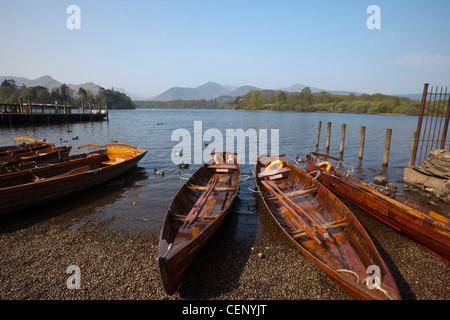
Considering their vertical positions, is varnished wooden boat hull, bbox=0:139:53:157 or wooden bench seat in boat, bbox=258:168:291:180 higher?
varnished wooden boat hull, bbox=0:139:53:157

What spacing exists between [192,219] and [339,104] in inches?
6112

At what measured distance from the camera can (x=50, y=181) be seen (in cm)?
1062

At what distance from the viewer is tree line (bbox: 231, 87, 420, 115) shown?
114688 millimetres

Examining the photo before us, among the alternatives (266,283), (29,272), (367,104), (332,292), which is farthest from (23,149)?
(367,104)

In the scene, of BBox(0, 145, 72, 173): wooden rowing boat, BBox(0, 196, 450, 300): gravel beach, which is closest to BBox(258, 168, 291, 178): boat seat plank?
BBox(0, 196, 450, 300): gravel beach

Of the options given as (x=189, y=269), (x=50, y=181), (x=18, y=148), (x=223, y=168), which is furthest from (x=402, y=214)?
(x=18, y=148)

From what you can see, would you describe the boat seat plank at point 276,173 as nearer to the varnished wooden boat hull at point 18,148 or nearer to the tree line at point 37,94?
the varnished wooden boat hull at point 18,148

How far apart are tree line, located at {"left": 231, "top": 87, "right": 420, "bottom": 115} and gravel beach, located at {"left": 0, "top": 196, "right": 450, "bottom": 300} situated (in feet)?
425

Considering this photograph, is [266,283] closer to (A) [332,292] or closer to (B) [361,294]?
(A) [332,292]

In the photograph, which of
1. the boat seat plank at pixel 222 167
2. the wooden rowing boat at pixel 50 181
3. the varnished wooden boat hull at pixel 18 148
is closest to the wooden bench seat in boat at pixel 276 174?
the boat seat plank at pixel 222 167

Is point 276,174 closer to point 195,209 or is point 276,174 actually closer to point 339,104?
point 195,209

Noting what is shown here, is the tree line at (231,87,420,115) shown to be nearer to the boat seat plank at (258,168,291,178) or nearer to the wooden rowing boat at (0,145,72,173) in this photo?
the boat seat plank at (258,168,291,178)

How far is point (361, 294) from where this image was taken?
16.2 ft

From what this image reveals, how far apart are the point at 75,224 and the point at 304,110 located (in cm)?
15409
